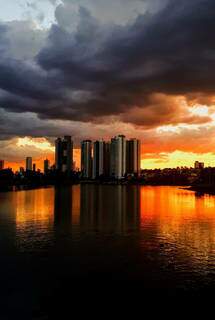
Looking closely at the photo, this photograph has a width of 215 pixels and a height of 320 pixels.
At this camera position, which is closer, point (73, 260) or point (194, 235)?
point (73, 260)

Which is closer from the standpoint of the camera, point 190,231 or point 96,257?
point 96,257

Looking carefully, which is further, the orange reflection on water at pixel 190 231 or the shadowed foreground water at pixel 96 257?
the orange reflection on water at pixel 190 231

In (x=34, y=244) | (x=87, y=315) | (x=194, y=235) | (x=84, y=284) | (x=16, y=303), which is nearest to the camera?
(x=87, y=315)

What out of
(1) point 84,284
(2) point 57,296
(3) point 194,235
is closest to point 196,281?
(1) point 84,284

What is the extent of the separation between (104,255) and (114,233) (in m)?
16.7

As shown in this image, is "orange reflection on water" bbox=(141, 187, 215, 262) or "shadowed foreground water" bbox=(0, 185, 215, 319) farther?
"orange reflection on water" bbox=(141, 187, 215, 262)

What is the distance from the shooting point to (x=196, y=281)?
1344 inches

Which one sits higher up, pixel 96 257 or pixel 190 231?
pixel 190 231

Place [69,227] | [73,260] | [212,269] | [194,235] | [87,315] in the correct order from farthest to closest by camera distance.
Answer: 1. [69,227]
2. [194,235]
3. [73,260]
4. [212,269]
5. [87,315]

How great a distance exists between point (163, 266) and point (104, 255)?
26.4ft

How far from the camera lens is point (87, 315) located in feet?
89.6

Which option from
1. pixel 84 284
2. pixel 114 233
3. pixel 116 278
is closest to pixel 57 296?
pixel 84 284

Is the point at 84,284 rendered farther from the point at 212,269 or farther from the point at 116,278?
the point at 212,269

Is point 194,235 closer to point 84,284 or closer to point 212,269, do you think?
point 212,269
